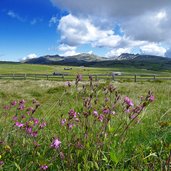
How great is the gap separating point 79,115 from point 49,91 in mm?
18897

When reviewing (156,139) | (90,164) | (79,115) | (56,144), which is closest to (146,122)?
(156,139)

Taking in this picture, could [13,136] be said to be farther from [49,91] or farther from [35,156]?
[49,91]

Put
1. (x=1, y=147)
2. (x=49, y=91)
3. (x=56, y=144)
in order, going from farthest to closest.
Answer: (x=49, y=91)
(x=1, y=147)
(x=56, y=144)

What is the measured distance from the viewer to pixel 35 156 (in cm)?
367

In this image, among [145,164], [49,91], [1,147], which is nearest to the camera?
[145,164]

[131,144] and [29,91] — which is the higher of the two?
[131,144]

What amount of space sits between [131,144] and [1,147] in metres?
1.75

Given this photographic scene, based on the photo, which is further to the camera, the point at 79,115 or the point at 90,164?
the point at 79,115

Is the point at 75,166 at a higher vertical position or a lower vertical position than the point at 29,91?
higher

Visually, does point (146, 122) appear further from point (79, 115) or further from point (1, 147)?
point (1, 147)

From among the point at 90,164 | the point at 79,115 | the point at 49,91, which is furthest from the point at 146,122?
the point at 49,91

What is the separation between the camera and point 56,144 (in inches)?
99.3

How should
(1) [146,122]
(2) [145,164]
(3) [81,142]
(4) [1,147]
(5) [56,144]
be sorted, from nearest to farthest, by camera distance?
1. (5) [56,144]
2. (2) [145,164]
3. (3) [81,142]
4. (4) [1,147]
5. (1) [146,122]

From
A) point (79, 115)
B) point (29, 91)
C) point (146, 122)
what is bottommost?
point (29, 91)
